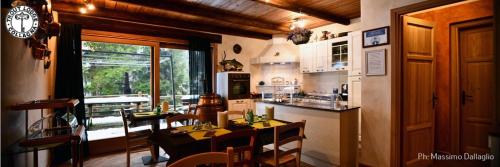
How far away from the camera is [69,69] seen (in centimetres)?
356

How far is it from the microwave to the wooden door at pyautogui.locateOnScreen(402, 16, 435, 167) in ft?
9.98

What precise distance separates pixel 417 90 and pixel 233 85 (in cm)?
312

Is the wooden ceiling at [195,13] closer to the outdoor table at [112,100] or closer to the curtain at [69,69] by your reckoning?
the curtain at [69,69]

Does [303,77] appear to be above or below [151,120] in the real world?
above

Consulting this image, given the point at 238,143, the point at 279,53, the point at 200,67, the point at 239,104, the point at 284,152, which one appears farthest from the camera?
the point at 279,53

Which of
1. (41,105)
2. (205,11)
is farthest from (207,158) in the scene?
(205,11)

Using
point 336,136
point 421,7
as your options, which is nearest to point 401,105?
point 336,136

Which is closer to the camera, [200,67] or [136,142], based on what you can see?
[136,142]

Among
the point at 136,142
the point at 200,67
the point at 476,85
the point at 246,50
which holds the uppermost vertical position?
the point at 246,50

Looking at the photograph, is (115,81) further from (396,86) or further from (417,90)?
(417,90)

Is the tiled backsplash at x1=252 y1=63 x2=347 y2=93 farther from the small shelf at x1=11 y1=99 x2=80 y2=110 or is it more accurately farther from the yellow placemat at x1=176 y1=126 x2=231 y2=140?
the small shelf at x1=11 y1=99 x2=80 y2=110

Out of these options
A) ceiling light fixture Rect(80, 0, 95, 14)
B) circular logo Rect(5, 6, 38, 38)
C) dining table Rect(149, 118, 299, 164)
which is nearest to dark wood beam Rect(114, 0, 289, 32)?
ceiling light fixture Rect(80, 0, 95, 14)

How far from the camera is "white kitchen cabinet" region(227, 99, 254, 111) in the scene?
16.2 feet

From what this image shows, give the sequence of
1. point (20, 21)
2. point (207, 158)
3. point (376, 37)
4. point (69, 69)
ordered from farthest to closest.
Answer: point (69, 69), point (376, 37), point (20, 21), point (207, 158)
